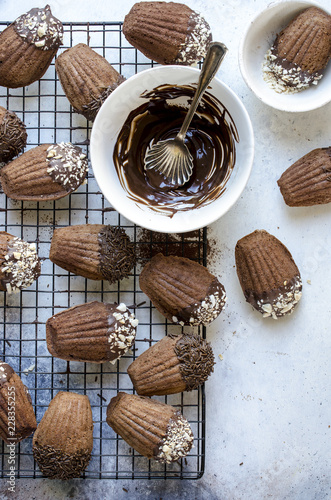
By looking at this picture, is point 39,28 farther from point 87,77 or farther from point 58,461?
point 58,461

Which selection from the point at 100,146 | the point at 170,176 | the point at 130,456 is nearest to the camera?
the point at 100,146

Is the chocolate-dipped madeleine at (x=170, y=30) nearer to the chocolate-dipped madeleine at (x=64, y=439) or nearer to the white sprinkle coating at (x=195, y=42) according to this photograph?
the white sprinkle coating at (x=195, y=42)

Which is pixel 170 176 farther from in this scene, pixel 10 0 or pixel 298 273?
pixel 10 0

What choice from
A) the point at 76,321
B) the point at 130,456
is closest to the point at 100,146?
the point at 76,321

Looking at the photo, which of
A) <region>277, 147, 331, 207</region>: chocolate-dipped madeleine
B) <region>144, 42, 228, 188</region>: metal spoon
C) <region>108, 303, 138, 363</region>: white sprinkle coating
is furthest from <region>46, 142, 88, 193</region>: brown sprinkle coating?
<region>277, 147, 331, 207</region>: chocolate-dipped madeleine

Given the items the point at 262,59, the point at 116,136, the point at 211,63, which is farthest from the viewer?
the point at 262,59

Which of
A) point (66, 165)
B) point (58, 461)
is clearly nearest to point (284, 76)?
point (66, 165)
